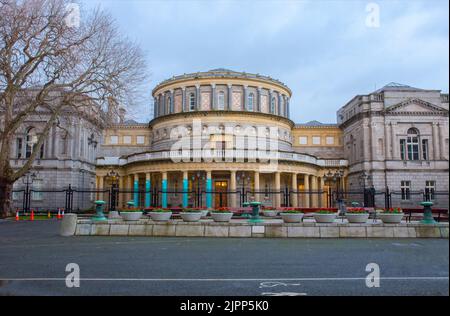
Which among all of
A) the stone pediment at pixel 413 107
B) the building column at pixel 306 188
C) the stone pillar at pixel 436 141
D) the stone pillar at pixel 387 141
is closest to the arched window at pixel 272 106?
the building column at pixel 306 188

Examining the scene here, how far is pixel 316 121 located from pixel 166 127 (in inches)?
1437

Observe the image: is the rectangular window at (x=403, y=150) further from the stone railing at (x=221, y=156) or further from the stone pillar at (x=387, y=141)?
the stone railing at (x=221, y=156)

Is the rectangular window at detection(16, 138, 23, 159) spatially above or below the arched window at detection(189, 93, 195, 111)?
below

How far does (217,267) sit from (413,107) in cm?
4823

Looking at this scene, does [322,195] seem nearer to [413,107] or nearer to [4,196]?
[413,107]

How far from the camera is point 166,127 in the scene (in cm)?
5431

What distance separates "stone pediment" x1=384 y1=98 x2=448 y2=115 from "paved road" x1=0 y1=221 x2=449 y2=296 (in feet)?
130

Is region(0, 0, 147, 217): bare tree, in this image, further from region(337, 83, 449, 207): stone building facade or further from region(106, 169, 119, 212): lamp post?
region(337, 83, 449, 207): stone building facade

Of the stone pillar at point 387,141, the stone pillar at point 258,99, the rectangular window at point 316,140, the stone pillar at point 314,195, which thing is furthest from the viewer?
the rectangular window at point 316,140

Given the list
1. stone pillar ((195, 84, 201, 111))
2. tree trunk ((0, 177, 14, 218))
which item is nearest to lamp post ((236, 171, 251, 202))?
stone pillar ((195, 84, 201, 111))

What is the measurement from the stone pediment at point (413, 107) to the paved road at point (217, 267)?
1557 inches

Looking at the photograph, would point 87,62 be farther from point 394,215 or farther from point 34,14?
point 394,215

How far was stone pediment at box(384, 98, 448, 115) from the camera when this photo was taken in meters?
48.3

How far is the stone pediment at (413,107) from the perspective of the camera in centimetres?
4829
